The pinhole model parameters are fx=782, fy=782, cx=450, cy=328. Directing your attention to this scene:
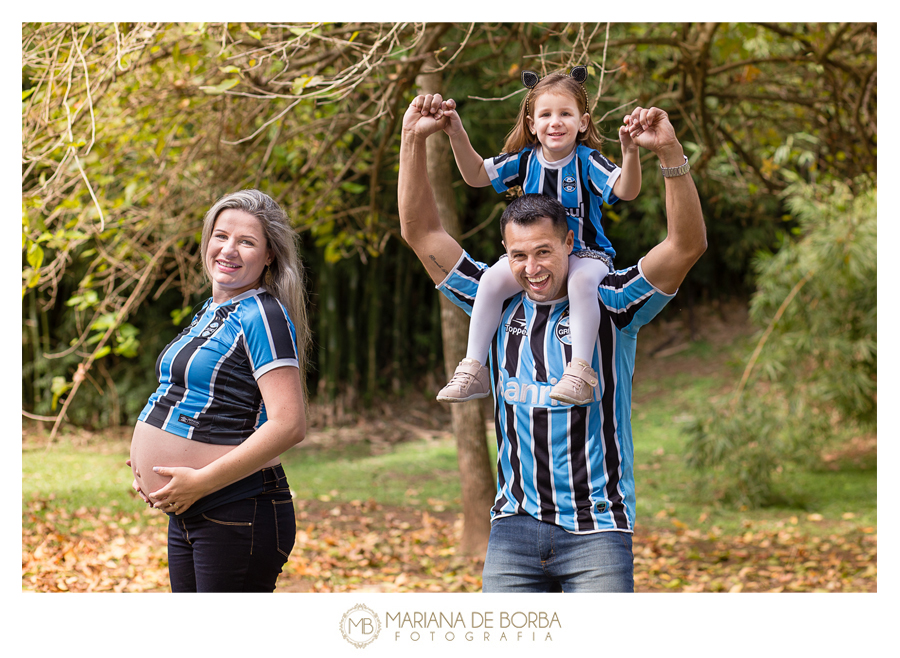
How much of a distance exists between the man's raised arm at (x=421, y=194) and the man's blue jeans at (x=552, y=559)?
1.88 ft

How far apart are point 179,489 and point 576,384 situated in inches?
33.3

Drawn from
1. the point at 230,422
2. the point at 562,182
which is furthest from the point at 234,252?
the point at 562,182

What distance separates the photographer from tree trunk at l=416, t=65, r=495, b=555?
398 centimetres

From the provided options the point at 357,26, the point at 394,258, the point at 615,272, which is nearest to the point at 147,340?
the point at 394,258

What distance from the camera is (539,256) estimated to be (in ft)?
5.23

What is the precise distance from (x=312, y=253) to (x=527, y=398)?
5951 millimetres

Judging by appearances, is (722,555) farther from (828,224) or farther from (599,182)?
(599,182)

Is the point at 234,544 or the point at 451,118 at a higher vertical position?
the point at 451,118

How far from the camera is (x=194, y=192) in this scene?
4.07 m

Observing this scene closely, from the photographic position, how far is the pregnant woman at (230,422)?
163cm

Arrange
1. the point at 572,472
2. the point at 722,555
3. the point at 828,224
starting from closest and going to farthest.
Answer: the point at 572,472 → the point at 722,555 → the point at 828,224

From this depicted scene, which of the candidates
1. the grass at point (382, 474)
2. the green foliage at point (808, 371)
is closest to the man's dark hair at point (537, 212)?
the green foliage at point (808, 371)

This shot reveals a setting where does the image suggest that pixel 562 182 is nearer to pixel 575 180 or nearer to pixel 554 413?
pixel 575 180
